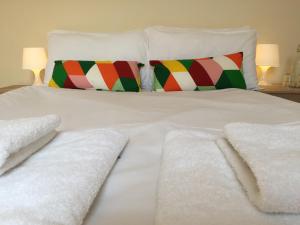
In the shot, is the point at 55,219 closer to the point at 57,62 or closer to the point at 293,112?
the point at 293,112

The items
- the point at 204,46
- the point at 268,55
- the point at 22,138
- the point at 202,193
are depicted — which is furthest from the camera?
the point at 268,55

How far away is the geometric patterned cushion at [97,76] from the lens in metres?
1.74

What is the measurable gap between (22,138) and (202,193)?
1.22 feet

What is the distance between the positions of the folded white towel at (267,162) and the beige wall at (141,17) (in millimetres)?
1749

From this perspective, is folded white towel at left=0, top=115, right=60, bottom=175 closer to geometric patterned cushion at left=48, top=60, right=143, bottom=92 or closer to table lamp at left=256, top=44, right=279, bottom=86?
geometric patterned cushion at left=48, top=60, right=143, bottom=92

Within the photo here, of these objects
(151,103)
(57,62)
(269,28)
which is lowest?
(151,103)

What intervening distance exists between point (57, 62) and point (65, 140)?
48.4 inches

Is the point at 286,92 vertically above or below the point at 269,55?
below

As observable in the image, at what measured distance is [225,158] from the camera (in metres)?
0.61

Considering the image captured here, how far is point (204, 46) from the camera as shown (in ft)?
6.30

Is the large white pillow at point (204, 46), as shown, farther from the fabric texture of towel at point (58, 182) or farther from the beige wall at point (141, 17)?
the fabric texture of towel at point (58, 182)

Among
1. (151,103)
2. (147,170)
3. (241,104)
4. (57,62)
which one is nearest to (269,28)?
(241,104)

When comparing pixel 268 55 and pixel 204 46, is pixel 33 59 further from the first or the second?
pixel 268 55

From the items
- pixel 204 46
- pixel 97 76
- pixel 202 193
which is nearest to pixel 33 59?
pixel 97 76
